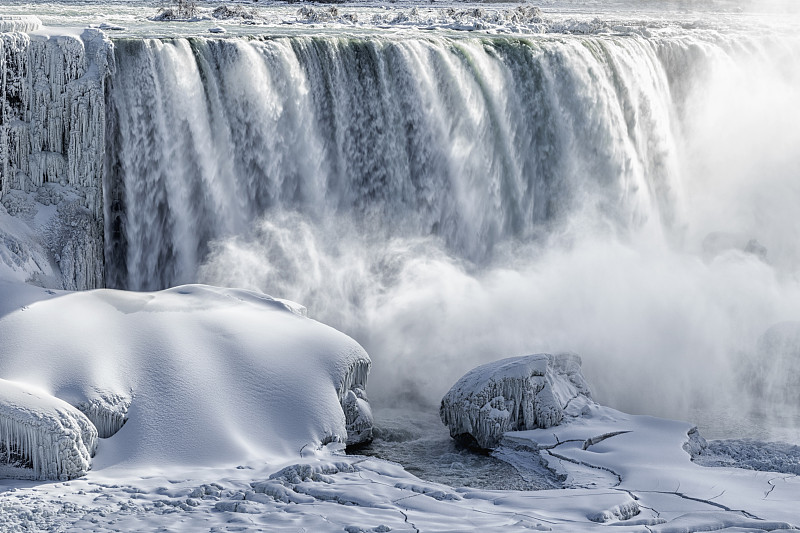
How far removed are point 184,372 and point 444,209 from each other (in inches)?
255

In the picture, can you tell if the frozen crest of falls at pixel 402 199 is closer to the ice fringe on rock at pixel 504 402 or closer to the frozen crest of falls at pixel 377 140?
the frozen crest of falls at pixel 377 140

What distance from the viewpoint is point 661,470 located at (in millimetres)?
7879

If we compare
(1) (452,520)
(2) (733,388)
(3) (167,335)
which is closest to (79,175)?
(3) (167,335)

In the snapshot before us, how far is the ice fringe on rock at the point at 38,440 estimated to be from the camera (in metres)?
6.92

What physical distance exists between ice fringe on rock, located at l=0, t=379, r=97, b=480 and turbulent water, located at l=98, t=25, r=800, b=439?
155 inches

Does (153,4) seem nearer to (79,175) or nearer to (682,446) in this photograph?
(79,175)

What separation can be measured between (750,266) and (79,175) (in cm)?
919

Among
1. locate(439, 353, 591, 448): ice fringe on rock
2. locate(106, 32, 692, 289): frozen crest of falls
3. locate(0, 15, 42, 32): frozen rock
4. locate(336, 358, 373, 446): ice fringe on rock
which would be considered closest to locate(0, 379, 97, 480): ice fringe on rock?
locate(336, 358, 373, 446): ice fringe on rock

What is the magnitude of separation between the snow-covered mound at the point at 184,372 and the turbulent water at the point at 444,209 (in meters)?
1.99

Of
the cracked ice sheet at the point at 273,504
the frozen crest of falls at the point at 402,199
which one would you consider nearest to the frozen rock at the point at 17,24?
the frozen crest of falls at the point at 402,199

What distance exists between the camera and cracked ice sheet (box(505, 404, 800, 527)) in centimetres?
712

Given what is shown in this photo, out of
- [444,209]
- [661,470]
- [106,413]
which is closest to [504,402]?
[661,470]

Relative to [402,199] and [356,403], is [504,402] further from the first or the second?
[402,199]

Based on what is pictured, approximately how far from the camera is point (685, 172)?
712 inches
